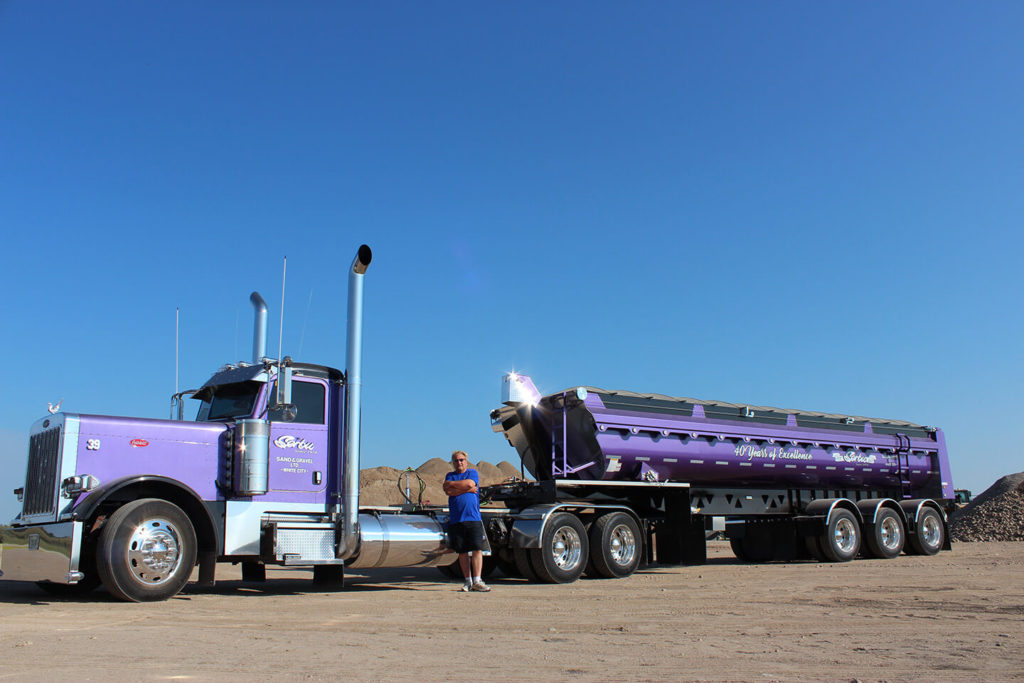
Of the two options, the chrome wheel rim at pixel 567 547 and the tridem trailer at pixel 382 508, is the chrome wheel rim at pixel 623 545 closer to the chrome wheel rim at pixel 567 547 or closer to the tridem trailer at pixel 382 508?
the tridem trailer at pixel 382 508

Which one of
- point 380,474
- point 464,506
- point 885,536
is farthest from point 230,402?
point 380,474

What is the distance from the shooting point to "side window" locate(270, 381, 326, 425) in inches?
429

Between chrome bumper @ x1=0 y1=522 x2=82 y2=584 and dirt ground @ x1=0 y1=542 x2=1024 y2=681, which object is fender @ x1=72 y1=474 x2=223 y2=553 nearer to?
chrome bumper @ x1=0 y1=522 x2=82 y2=584

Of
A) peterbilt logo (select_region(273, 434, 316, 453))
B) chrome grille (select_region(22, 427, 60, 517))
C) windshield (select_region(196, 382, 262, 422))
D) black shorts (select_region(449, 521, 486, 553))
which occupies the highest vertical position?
windshield (select_region(196, 382, 262, 422))

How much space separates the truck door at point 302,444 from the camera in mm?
10602

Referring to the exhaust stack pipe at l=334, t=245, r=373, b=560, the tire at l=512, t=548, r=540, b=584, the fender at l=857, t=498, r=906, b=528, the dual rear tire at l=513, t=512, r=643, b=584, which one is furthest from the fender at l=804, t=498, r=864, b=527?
the exhaust stack pipe at l=334, t=245, r=373, b=560

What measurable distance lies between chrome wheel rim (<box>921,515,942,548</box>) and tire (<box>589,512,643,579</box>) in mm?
8837

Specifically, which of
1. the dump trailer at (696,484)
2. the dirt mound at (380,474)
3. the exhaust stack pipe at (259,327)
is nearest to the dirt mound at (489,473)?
the dirt mound at (380,474)

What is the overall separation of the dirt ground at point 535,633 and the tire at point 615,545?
1.08 m

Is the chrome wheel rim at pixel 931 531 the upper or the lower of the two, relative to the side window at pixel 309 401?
lower

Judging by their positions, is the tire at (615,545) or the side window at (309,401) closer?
the side window at (309,401)

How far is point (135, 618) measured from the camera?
7.93 metres

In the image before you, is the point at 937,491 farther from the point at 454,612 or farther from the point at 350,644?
the point at 350,644

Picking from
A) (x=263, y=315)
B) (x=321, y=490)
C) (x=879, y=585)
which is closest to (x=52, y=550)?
(x=321, y=490)
